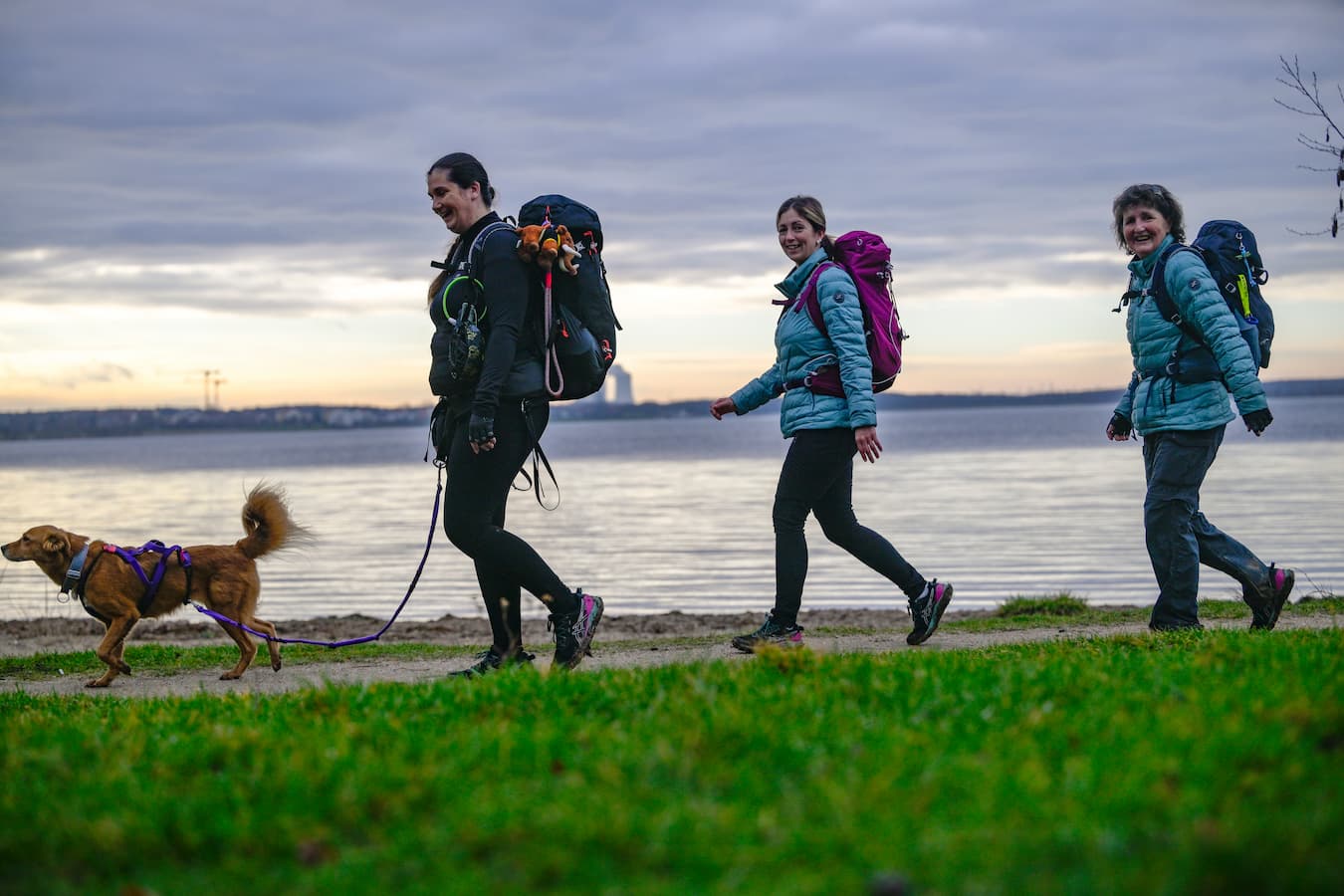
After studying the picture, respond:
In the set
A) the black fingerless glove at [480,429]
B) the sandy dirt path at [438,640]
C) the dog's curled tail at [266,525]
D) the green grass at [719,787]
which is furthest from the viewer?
the dog's curled tail at [266,525]

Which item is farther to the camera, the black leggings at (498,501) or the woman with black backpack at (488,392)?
the black leggings at (498,501)

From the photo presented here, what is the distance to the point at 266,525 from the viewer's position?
312 inches

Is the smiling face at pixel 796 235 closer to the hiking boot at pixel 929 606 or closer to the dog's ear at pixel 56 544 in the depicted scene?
Result: the hiking boot at pixel 929 606

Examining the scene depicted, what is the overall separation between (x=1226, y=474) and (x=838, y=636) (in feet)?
109

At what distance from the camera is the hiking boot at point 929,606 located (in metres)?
7.63

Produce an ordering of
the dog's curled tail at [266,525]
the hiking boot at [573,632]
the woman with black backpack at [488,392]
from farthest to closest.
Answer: the dog's curled tail at [266,525] < the hiking boot at [573,632] < the woman with black backpack at [488,392]

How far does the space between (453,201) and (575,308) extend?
86 cm

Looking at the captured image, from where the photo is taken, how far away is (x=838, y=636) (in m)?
9.15

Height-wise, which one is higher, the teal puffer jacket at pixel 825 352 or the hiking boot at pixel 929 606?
the teal puffer jacket at pixel 825 352

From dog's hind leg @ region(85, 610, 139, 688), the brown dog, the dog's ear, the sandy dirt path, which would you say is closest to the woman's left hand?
the sandy dirt path

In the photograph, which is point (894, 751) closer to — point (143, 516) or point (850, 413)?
point (850, 413)

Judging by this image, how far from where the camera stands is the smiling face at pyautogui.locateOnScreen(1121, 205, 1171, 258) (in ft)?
22.8

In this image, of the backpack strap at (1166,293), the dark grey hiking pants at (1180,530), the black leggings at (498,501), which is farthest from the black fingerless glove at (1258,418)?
the black leggings at (498,501)

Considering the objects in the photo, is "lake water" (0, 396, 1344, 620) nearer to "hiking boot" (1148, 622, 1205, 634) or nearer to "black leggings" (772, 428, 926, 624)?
"black leggings" (772, 428, 926, 624)
